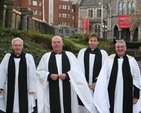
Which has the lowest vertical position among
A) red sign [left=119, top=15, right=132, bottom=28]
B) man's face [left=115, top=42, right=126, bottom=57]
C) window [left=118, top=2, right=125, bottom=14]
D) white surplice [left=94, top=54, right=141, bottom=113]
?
white surplice [left=94, top=54, right=141, bottom=113]

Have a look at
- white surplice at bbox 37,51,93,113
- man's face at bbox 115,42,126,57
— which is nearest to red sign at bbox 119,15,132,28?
white surplice at bbox 37,51,93,113

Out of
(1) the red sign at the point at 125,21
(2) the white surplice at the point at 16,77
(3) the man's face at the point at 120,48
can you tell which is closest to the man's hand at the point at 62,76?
(2) the white surplice at the point at 16,77

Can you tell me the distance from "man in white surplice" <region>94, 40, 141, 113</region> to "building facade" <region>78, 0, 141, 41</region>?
53978mm

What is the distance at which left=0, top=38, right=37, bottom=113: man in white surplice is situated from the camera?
26.0ft

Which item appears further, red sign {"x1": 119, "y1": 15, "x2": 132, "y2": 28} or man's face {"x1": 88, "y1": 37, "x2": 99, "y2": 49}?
red sign {"x1": 119, "y1": 15, "x2": 132, "y2": 28}

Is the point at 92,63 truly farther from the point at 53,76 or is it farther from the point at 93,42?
the point at 53,76

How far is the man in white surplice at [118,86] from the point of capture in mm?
7508

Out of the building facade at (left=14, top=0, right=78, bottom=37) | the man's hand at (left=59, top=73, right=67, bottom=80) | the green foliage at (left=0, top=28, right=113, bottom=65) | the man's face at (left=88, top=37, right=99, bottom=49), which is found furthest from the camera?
the building facade at (left=14, top=0, right=78, bottom=37)

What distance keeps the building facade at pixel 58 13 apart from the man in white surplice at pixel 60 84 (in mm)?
81830

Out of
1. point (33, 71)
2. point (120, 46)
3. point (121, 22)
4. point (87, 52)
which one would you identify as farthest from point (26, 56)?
point (121, 22)

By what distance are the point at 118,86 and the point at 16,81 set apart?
90.8 inches

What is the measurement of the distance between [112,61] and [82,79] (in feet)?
2.60

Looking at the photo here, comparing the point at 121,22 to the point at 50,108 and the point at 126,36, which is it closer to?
the point at 126,36

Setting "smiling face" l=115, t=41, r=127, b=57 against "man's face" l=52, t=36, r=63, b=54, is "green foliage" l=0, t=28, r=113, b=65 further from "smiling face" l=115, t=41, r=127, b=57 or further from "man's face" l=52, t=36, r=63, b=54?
"smiling face" l=115, t=41, r=127, b=57
